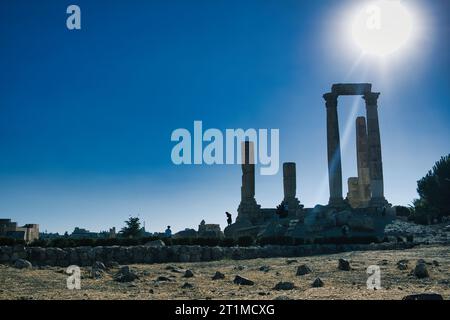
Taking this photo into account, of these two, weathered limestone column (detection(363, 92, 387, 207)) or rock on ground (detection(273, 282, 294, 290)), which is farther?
weathered limestone column (detection(363, 92, 387, 207))

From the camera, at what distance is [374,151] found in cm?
3950

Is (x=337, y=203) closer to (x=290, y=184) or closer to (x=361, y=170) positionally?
(x=290, y=184)

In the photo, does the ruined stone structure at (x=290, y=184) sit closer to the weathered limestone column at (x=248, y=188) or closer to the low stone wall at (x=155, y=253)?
the weathered limestone column at (x=248, y=188)

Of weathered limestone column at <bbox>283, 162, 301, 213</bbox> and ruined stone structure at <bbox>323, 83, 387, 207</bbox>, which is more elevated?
ruined stone structure at <bbox>323, 83, 387, 207</bbox>

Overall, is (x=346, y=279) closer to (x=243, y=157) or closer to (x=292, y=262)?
(x=292, y=262)

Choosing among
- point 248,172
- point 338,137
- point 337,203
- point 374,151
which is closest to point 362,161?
point 374,151

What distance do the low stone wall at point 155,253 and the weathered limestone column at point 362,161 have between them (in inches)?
728

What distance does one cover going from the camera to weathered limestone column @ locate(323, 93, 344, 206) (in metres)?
39.0

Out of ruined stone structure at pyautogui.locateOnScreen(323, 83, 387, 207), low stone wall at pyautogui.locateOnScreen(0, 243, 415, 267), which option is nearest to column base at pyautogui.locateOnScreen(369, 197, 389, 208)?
ruined stone structure at pyautogui.locateOnScreen(323, 83, 387, 207)

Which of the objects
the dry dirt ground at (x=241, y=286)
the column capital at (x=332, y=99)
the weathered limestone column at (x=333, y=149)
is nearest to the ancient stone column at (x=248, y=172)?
the weathered limestone column at (x=333, y=149)

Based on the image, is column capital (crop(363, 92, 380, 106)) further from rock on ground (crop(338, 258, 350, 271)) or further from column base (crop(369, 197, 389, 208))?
rock on ground (crop(338, 258, 350, 271))
